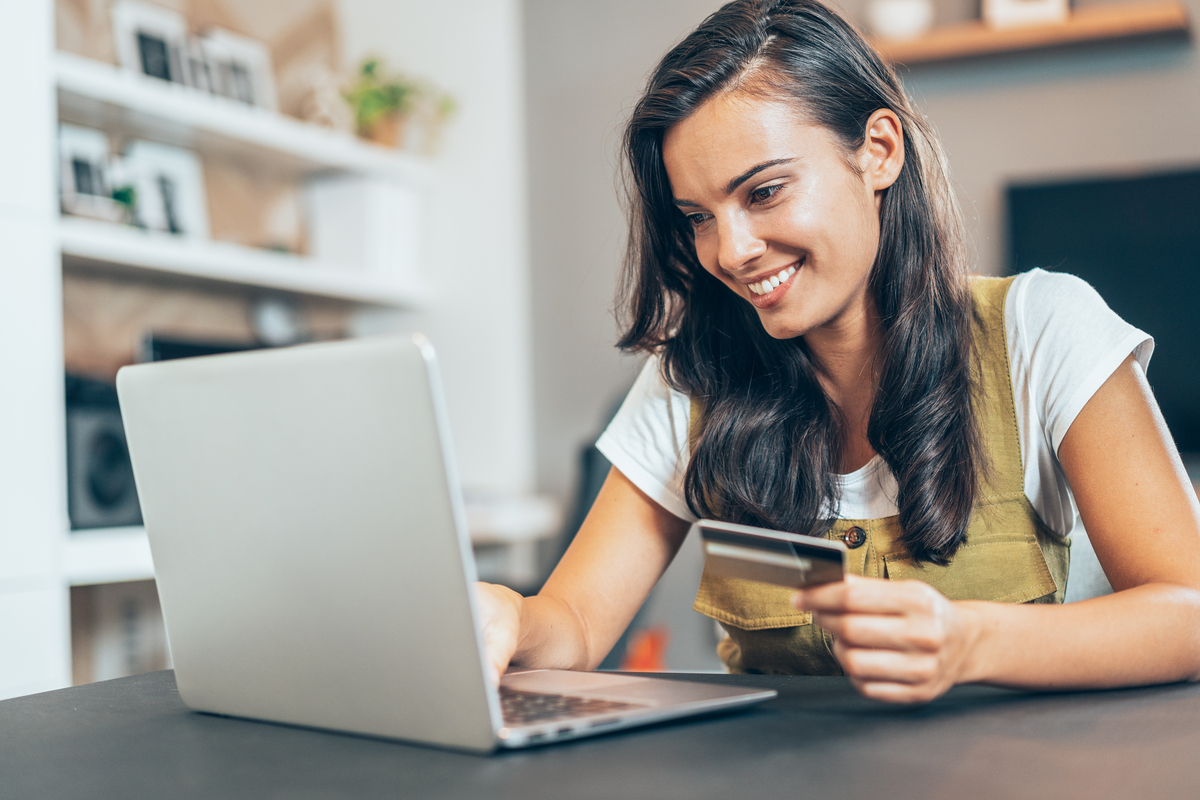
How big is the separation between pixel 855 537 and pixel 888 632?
425 mm

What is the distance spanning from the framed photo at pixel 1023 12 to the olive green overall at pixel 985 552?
2.05 meters

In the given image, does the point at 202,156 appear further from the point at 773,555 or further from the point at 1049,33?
the point at 773,555

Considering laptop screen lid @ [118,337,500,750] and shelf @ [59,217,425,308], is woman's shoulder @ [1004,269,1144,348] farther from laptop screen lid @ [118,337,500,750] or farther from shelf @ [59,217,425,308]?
shelf @ [59,217,425,308]

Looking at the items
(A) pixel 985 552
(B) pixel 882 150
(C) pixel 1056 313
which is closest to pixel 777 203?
(B) pixel 882 150

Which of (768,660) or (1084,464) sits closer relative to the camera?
(1084,464)

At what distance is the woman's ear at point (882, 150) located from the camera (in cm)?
107

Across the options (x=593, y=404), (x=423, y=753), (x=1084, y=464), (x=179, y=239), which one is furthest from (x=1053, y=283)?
(x=593, y=404)

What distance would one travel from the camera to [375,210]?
9.62ft

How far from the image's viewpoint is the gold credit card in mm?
577

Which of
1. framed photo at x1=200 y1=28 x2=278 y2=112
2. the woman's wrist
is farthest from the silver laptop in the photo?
framed photo at x1=200 y1=28 x2=278 y2=112

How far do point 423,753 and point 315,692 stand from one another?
102 millimetres

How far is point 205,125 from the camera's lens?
2.46m

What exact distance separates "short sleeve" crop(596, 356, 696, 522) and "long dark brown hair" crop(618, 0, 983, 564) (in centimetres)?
2

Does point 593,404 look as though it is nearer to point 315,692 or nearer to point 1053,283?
point 1053,283
